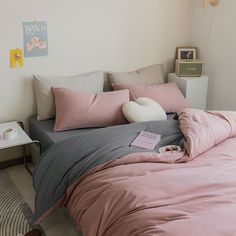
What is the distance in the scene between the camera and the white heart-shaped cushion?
2.50m

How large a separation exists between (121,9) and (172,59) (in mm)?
836

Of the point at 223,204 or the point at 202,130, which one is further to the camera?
the point at 202,130

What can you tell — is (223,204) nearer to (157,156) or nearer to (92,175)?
(157,156)

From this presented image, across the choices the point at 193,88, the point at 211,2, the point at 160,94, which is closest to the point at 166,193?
the point at 160,94

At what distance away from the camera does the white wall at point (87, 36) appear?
2.54 meters

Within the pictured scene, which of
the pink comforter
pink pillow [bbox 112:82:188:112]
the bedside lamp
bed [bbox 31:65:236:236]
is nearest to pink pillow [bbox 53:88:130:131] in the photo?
bed [bbox 31:65:236:236]

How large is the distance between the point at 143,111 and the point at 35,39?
103 centimetres

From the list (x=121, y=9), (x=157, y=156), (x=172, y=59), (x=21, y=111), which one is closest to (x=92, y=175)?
(x=157, y=156)

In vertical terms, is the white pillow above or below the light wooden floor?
above

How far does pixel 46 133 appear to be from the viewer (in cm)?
245

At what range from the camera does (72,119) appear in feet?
8.17

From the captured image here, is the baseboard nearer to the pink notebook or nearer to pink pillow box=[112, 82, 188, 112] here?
pink pillow box=[112, 82, 188, 112]

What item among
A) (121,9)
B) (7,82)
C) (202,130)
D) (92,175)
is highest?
(121,9)

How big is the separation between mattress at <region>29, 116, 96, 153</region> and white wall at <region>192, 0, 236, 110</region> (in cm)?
154
